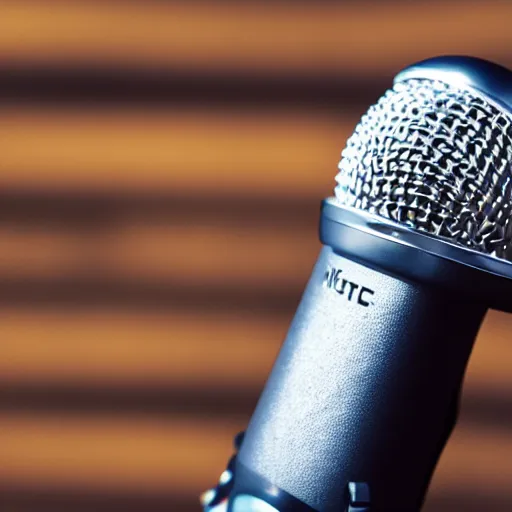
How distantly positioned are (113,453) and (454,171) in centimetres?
102

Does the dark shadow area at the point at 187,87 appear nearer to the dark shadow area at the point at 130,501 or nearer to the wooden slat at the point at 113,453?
the wooden slat at the point at 113,453

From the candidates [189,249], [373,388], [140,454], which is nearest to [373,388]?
[373,388]

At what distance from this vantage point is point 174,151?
1.36 meters

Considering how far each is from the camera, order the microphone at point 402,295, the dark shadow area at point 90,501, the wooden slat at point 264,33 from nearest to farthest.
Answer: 1. the microphone at point 402,295
2. the wooden slat at point 264,33
3. the dark shadow area at point 90,501

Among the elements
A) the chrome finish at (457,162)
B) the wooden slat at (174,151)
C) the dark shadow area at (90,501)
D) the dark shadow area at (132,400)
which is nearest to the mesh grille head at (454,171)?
the chrome finish at (457,162)

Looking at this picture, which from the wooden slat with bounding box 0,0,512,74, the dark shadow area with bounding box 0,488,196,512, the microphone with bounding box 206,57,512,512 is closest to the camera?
the microphone with bounding box 206,57,512,512

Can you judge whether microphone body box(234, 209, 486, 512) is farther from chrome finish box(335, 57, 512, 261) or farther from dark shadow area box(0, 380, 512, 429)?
dark shadow area box(0, 380, 512, 429)

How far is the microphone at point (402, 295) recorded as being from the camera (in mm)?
591

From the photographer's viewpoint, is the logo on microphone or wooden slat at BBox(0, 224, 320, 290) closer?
the logo on microphone

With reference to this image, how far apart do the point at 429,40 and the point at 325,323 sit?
0.84 meters

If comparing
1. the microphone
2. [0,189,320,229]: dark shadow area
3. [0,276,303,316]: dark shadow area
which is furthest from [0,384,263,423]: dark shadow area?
the microphone

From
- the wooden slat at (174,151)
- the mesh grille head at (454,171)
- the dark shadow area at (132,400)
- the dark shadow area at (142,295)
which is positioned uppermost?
A: the mesh grille head at (454,171)

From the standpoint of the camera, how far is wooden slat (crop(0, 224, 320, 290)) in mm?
1367

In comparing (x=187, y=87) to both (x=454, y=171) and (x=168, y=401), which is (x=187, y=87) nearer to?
(x=168, y=401)
